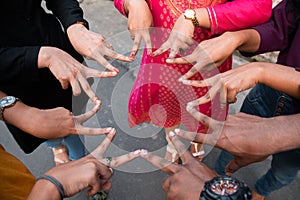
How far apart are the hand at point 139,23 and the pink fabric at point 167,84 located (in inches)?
1.8

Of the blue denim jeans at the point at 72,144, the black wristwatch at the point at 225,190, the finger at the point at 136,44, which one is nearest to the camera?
the black wristwatch at the point at 225,190

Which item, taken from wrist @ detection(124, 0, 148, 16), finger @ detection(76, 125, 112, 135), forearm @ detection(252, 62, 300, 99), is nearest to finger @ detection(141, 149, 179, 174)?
finger @ detection(76, 125, 112, 135)

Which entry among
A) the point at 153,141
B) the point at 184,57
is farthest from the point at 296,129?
the point at 153,141

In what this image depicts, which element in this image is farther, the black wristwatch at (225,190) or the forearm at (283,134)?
the forearm at (283,134)

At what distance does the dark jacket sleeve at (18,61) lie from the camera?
91 centimetres

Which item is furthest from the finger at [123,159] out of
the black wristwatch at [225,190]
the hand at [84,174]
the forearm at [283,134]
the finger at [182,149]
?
the forearm at [283,134]

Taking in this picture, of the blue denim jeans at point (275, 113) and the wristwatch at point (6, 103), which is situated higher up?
the wristwatch at point (6, 103)

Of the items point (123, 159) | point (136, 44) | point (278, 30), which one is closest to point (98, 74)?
point (136, 44)

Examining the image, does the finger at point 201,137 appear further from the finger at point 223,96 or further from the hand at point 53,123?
the hand at point 53,123

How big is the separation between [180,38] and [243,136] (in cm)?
35

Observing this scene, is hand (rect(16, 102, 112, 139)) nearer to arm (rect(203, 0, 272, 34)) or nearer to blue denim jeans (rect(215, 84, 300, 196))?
arm (rect(203, 0, 272, 34))

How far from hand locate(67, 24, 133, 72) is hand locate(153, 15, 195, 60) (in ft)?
0.42

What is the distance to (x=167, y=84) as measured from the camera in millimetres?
1101

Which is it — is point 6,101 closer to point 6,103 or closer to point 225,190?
point 6,103
